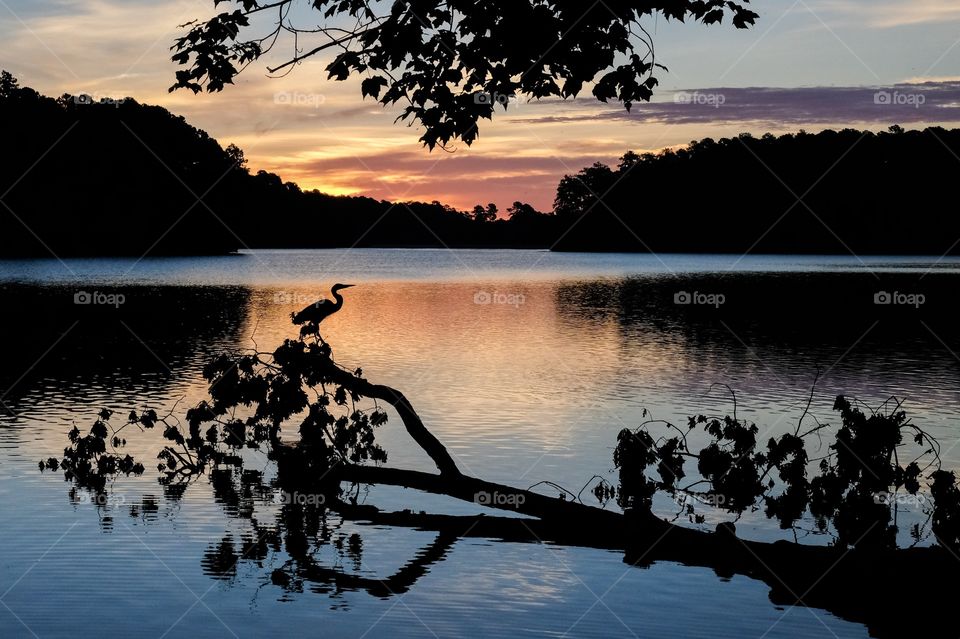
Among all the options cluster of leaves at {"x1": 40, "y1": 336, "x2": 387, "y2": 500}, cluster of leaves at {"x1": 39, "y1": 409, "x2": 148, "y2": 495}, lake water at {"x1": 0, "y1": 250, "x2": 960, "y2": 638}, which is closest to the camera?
lake water at {"x1": 0, "y1": 250, "x2": 960, "y2": 638}

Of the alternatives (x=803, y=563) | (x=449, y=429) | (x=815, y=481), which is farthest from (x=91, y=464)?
(x=803, y=563)

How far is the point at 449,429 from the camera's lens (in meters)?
24.2

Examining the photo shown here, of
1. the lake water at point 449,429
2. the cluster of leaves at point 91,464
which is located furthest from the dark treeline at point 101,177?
the cluster of leaves at point 91,464

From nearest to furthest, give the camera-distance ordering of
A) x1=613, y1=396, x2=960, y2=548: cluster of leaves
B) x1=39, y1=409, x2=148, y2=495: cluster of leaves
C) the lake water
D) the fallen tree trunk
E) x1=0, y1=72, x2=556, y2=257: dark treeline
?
the fallen tree trunk < the lake water < x1=613, y1=396, x2=960, y2=548: cluster of leaves < x1=39, y1=409, x2=148, y2=495: cluster of leaves < x1=0, y1=72, x2=556, y2=257: dark treeline

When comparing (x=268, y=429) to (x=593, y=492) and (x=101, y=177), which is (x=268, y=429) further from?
(x=101, y=177)

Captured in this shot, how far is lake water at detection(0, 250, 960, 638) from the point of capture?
40.1 ft

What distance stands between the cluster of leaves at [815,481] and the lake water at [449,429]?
0.77m

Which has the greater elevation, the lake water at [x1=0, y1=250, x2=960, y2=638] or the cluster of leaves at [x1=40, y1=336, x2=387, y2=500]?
the cluster of leaves at [x1=40, y1=336, x2=387, y2=500]

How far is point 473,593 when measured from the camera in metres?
13.0

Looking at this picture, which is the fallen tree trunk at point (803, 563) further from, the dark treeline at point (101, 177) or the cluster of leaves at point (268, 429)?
the dark treeline at point (101, 177)

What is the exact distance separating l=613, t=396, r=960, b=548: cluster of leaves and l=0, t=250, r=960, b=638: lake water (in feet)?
2.52

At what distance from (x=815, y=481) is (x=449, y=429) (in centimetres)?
926

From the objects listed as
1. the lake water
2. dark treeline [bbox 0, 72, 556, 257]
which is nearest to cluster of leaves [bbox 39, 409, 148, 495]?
the lake water

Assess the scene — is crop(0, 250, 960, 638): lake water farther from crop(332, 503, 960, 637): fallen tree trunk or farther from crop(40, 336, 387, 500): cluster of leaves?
crop(40, 336, 387, 500): cluster of leaves
